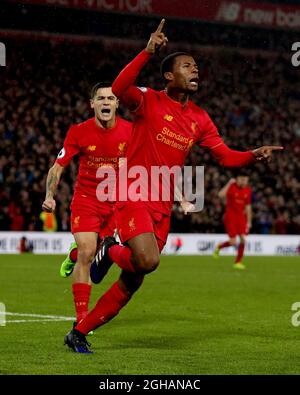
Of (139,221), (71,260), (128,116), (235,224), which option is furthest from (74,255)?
(128,116)

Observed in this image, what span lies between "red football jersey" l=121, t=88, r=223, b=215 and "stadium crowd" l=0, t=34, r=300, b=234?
1780cm

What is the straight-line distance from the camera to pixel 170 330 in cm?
966

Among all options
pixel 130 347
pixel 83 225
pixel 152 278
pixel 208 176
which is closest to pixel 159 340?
pixel 130 347

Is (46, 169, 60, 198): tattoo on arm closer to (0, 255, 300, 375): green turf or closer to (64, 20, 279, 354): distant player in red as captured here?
(64, 20, 279, 354): distant player in red

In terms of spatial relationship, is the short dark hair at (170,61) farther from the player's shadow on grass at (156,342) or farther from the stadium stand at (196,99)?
the stadium stand at (196,99)

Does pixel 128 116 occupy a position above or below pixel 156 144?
above

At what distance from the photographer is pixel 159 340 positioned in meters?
8.80

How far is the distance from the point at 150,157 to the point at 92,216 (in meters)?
1.88

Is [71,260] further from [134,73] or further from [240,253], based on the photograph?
[240,253]

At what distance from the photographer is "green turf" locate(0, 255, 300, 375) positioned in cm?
714

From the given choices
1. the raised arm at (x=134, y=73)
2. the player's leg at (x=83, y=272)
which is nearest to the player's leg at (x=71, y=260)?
the player's leg at (x=83, y=272)

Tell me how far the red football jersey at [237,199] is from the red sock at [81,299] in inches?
559

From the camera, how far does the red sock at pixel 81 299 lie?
8.79m
